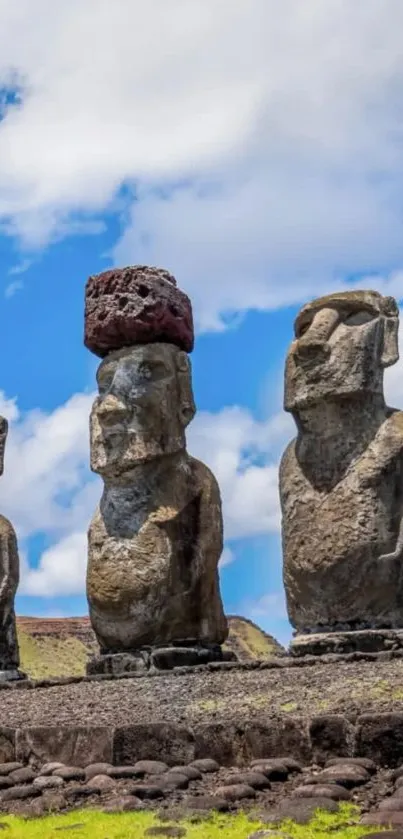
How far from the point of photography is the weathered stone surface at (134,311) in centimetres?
1315

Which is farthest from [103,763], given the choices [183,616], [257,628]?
[257,628]

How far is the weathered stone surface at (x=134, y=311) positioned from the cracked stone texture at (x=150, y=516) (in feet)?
0.66

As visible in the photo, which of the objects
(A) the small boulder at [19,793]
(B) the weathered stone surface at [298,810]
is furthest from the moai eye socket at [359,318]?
(B) the weathered stone surface at [298,810]

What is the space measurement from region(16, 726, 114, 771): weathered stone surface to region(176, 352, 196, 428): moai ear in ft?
15.7

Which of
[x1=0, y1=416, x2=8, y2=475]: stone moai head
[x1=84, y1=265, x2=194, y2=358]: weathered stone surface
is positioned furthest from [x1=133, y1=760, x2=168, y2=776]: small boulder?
[x1=0, y1=416, x2=8, y2=475]: stone moai head

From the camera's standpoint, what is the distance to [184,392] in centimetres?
→ 1312

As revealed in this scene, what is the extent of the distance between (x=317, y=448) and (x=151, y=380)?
7.03 feet

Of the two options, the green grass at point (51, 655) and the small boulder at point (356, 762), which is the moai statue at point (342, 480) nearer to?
the small boulder at point (356, 762)

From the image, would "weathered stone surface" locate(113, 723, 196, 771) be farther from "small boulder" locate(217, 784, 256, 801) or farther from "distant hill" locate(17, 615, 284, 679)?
"distant hill" locate(17, 615, 284, 679)

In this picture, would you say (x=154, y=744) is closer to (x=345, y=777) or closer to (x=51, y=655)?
(x=345, y=777)

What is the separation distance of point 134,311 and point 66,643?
1731cm

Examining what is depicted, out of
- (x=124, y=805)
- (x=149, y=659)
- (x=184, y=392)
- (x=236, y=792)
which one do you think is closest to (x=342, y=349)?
(x=184, y=392)

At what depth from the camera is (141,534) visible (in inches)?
487

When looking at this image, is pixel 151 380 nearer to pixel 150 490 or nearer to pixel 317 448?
pixel 150 490
